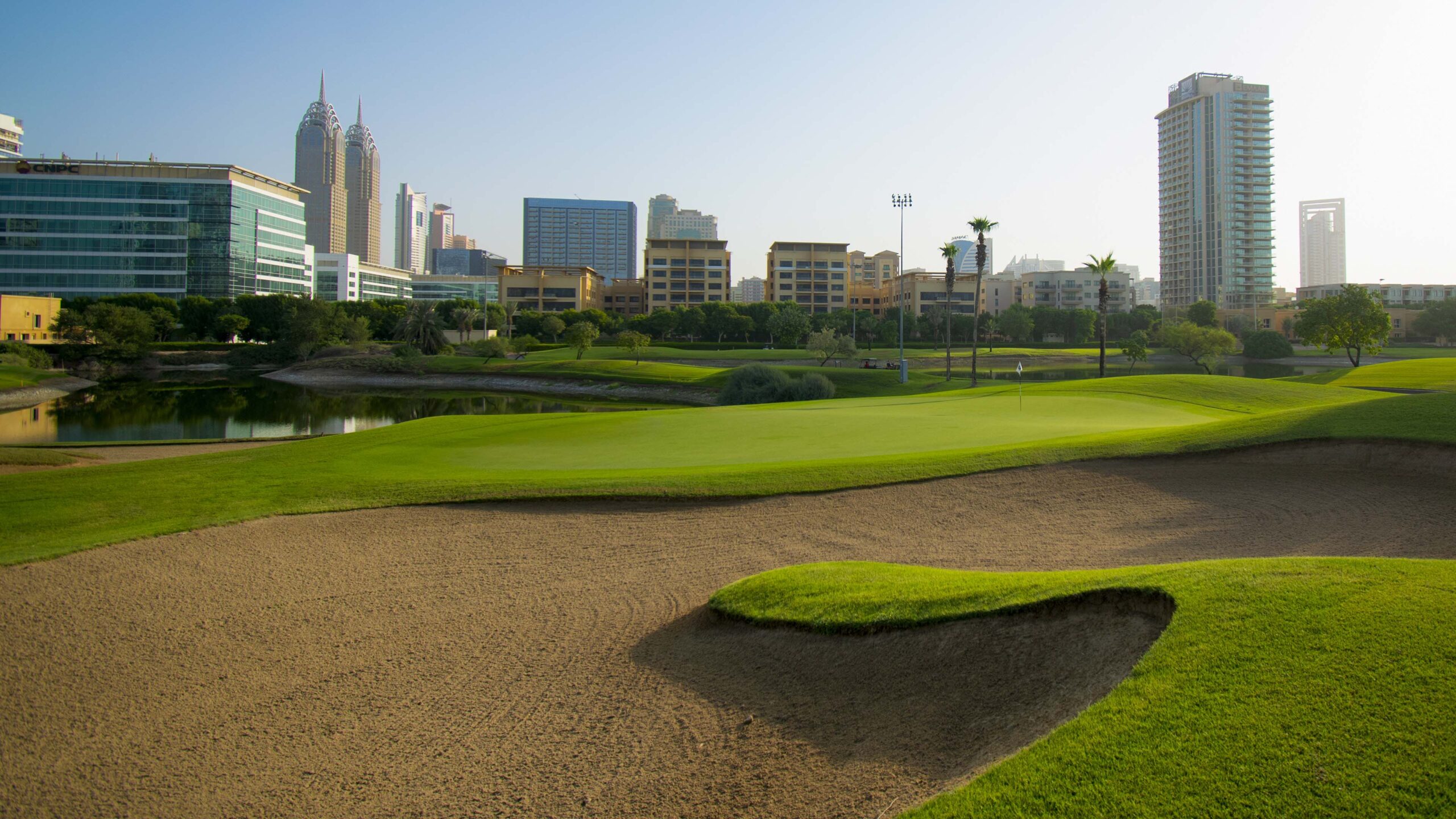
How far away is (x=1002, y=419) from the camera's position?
2541 centimetres

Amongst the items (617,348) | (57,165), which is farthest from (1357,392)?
(57,165)

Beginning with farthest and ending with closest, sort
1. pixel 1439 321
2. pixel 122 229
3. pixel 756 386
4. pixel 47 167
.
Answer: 1. pixel 47 167
2. pixel 122 229
3. pixel 1439 321
4. pixel 756 386

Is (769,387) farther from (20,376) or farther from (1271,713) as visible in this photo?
(20,376)

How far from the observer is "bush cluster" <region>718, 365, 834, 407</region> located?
4644 centimetres

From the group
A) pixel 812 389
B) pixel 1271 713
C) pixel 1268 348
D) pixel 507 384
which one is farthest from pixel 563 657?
pixel 1268 348

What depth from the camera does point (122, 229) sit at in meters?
128

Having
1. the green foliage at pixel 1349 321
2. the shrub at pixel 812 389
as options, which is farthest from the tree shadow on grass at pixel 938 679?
the green foliage at pixel 1349 321

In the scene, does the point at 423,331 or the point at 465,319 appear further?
the point at 465,319

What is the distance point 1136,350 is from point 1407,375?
45.9 metres

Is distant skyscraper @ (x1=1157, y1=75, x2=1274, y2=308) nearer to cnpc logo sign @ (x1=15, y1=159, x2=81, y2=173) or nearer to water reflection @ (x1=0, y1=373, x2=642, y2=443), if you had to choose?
water reflection @ (x1=0, y1=373, x2=642, y2=443)

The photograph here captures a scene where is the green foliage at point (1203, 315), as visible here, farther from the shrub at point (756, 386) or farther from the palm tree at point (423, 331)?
the palm tree at point (423, 331)

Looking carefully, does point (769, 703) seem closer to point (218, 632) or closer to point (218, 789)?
point (218, 789)

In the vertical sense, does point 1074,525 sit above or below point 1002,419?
below

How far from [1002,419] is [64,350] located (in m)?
94.1
